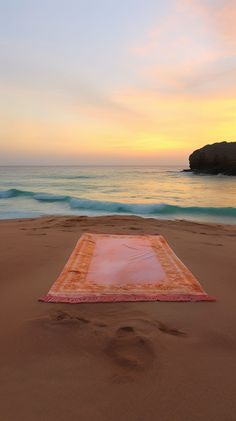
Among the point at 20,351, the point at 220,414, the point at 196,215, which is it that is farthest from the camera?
the point at 196,215

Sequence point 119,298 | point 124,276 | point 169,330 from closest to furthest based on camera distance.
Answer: point 169,330 → point 119,298 → point 124,276

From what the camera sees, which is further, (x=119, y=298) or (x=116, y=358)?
(x=119, y=298)

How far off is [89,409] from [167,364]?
509 millimetres

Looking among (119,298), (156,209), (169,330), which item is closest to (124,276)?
(119,298)

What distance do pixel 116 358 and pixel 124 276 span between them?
1342 mm

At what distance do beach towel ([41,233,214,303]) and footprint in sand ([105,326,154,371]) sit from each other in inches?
22.6

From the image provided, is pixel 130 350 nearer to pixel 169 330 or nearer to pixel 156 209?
pixel 169 330

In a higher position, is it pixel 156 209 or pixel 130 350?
pixel 130 350

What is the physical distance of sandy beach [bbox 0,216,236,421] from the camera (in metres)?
1.47

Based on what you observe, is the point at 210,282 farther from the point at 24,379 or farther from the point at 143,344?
the point at 24,379

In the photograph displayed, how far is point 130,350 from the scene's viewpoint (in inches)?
74.5

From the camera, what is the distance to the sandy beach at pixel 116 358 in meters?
1.47

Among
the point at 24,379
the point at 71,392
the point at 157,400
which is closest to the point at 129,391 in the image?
the point at 157,400

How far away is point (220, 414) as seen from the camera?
1.43 metres
